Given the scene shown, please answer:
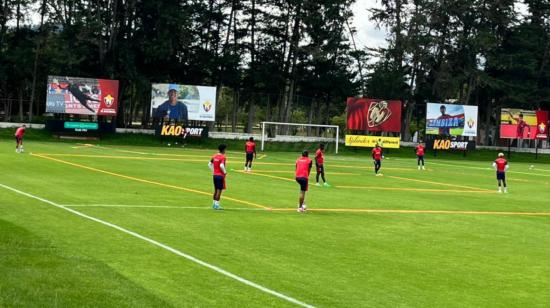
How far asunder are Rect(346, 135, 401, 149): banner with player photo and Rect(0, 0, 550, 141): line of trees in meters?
9.47

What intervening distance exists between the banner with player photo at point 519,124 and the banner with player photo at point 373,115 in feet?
42.0

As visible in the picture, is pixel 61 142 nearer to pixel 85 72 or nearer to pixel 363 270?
pixel 85 72

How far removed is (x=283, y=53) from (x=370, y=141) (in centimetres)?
1583

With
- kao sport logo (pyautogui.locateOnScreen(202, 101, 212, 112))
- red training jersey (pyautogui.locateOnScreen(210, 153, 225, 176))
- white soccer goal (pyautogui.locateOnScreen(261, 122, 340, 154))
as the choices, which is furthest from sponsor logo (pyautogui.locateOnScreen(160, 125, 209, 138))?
red training jersey (pyautogui.locateOnScreen(210, 153, 225, 176))

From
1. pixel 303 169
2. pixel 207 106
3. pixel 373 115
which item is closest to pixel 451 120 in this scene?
pixel 373 115

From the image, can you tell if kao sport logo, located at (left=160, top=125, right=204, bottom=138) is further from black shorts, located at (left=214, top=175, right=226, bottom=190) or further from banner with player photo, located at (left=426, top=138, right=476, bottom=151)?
black shorts, located at (left=214, top=175, right=226, bottom=190)

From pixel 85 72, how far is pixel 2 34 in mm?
9510

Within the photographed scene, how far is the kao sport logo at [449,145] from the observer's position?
70.8 m

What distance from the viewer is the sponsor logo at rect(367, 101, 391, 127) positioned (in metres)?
69.8

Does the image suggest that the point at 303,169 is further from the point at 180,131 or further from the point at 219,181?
the point at 180,131

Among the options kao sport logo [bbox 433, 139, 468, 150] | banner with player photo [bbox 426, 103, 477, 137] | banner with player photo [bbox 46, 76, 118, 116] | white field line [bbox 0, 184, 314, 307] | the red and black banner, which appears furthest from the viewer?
the red and black banner

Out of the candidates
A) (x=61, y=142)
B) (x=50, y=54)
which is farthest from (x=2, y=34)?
(x=61, y=142)

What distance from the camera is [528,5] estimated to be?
281 feet

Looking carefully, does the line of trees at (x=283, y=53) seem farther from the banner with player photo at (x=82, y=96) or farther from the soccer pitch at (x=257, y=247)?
the soccer pitch at (x=257, y=247)
